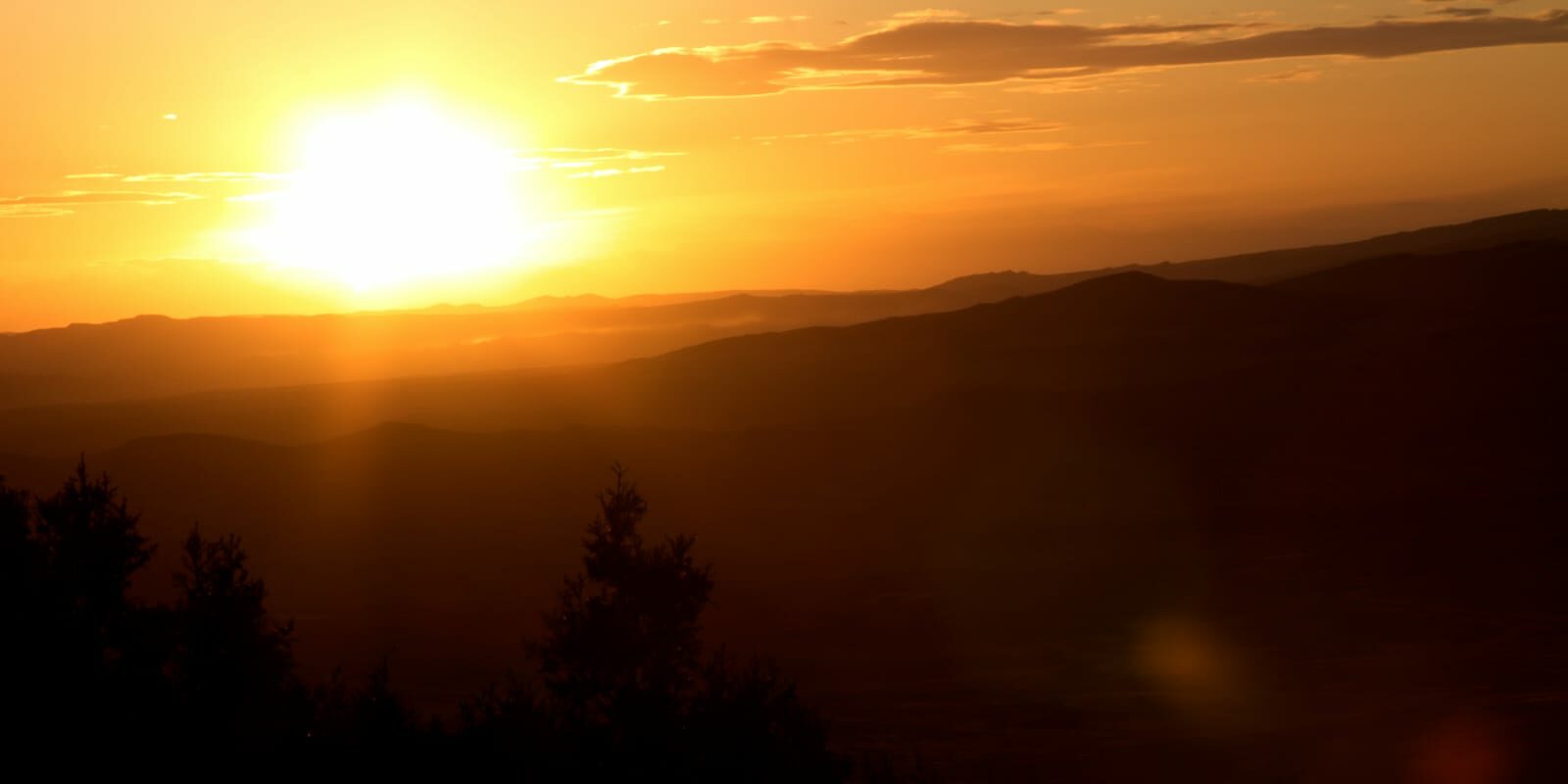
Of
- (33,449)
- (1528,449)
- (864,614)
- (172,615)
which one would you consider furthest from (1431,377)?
(33,449)

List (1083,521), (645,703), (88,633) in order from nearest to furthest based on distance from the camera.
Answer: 1. (645,703)
2. (88,633)
3. (1083,521)

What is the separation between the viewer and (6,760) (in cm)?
1205

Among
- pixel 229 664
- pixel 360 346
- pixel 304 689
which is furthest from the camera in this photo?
pixel 360 346

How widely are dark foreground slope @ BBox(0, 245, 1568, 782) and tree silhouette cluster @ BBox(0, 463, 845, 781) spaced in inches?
270

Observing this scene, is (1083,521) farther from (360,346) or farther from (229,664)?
(360,346)

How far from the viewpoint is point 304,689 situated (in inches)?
615

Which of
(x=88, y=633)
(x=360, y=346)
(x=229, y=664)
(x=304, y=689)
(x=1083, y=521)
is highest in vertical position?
(x=88, y=633)

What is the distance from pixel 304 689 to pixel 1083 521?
38.8 metres

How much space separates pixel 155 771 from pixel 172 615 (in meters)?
3.03

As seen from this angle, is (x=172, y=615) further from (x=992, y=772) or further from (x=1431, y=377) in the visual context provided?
(x=1431, y=377)

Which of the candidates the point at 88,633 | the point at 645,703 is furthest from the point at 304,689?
the point at 645,703

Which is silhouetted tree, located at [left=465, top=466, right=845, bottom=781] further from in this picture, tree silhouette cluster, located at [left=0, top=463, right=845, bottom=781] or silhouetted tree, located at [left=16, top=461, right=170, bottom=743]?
silhouetted tree, located at [left=16, top=461, right=170, bottom=743]

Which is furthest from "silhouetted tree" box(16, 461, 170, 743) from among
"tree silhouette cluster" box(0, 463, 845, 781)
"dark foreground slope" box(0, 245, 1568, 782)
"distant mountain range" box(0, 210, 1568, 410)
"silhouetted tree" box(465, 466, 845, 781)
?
"distant mountain range" box(0, 210, 1568, 410)

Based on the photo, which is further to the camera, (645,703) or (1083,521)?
(1083,521)
